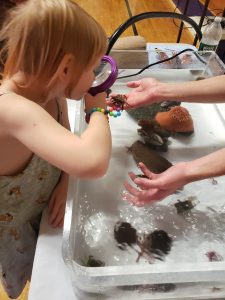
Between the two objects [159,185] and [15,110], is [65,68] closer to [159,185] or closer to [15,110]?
[15,110]

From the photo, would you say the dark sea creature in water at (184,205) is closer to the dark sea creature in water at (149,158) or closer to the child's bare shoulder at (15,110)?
the dark sea creature in water at (149,158)

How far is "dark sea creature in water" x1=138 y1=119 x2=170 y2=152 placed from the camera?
29.3 inches

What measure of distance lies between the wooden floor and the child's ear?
5.51 ft

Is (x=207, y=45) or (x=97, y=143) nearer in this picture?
(x=97, y=143)

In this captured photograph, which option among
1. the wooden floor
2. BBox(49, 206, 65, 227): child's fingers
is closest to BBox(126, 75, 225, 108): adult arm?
BBox(49, 206, 65, 227): child's fingers

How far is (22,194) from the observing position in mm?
584

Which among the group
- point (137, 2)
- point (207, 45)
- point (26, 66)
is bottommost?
point (137, 2)

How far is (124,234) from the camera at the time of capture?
55cm

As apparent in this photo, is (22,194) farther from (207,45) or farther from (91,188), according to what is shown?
(207,45)

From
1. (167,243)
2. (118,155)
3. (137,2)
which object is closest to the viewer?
(167,243)

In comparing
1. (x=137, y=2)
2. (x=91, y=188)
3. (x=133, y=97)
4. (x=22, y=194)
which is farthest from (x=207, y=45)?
(x=137, y=2)

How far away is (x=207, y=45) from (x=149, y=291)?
2.86 feet

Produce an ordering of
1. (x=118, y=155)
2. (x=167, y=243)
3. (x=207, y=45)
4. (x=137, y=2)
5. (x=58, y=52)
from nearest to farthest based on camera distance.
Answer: (x=58, y=52) < (x=167, y=243) < (x=118, y=155) < (x=207, y=45) < (x=137, y=2)

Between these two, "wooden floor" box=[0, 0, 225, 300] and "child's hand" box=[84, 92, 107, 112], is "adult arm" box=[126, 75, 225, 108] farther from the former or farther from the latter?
"wooden floor" box=[0, 0, 225, 300]
